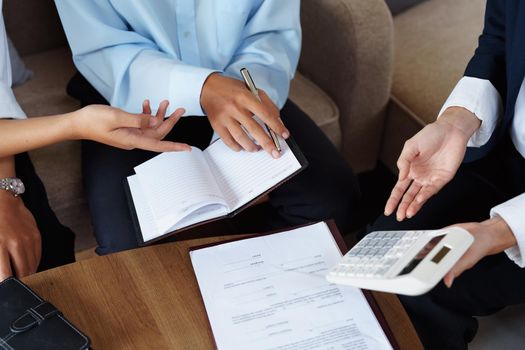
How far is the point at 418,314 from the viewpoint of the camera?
0.96 metres

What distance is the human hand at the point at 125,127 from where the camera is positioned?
89cm

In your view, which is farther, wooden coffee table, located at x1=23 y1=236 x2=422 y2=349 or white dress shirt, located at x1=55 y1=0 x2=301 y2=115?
white dress shirt, located at x1=55 y1=0 x2=301 y2=115

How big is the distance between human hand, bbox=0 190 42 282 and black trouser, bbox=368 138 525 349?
55 centimetres

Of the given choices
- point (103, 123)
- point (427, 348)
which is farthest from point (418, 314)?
point (103, 123)

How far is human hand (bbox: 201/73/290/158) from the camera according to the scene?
36.7 inches

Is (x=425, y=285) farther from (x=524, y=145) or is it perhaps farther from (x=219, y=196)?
(x=524, y=145)

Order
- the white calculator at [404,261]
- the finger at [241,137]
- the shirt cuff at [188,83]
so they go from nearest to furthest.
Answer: the white calculator at [404,261] < the finger at [241,137] < the shirt cuff at [188,83]

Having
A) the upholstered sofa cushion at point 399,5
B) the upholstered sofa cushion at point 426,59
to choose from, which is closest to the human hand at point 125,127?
the upholstered sofa cushion at point 426,59

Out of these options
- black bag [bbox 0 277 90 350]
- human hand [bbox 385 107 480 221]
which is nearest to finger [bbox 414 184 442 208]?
human hand [bbox 385 107 480 221]

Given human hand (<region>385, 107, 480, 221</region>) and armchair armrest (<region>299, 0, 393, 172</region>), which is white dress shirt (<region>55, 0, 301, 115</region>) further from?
human hand (<region>385, 107, 480, 221</region>)

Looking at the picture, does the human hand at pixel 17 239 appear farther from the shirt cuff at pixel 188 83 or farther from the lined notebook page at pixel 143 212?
the shirt cuff at pixel 188 83

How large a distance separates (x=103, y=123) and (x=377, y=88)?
2.40 ft

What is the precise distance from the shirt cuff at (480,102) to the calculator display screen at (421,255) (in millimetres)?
365

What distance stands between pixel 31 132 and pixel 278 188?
1.50 ft
